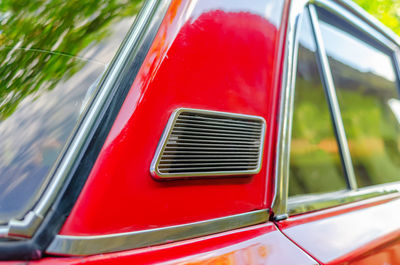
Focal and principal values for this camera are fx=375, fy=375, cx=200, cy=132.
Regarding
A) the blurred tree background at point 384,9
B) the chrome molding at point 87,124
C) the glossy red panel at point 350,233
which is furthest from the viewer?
the blurred tree background at point 384,9

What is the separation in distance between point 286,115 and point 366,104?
110cm

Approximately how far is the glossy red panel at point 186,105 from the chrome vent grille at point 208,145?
2 cm

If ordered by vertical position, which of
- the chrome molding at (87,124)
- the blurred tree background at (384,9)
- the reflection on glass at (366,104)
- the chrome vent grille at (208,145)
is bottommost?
the blurred tree background at (384,9)

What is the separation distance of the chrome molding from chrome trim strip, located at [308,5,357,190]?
0.94m

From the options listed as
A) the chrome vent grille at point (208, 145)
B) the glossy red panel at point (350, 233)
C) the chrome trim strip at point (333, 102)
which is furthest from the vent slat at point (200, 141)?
the chrome trim strip at point (333, 102)

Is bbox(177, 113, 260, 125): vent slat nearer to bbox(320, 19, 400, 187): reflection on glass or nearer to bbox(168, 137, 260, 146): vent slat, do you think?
bbox(168, 137, 260, 146): vent slat

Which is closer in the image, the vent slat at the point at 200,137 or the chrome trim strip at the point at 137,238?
the chrome trim strip at the point at 137,238

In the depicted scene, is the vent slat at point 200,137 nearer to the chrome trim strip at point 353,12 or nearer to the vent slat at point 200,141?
the vent slat at point 200,141

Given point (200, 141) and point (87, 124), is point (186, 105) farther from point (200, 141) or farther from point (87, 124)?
point (87, 124)

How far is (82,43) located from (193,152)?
438mm

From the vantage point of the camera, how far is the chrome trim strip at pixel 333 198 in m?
1.30

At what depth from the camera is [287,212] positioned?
4.04 ft

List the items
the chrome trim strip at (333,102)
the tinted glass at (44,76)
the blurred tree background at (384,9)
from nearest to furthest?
the tinted glass at (44,76)
the chrome trim strip at (333,102)
the blurred tree background at (384,9)

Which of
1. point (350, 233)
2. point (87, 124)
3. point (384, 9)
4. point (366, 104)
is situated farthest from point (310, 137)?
point (384, 9)
